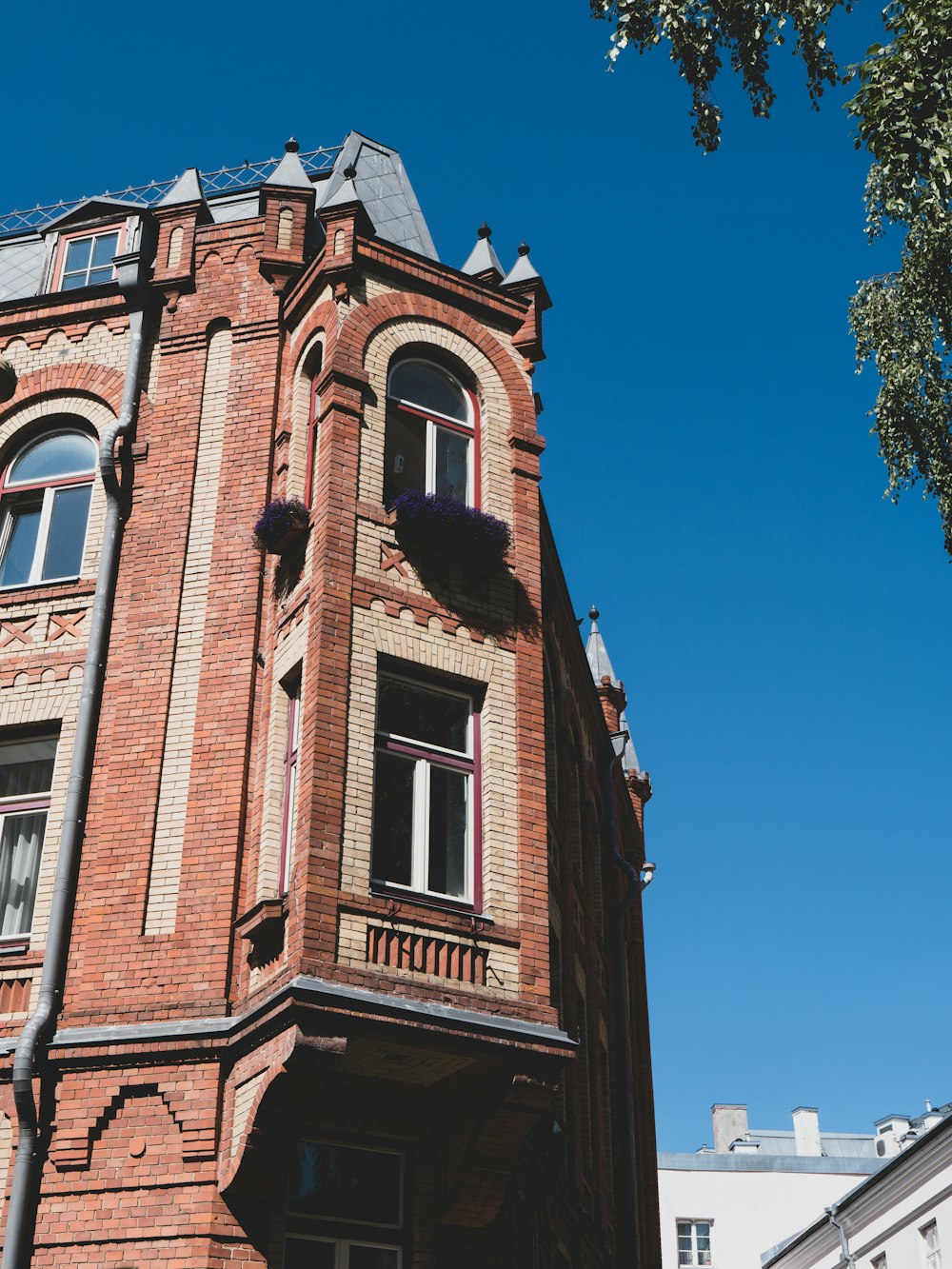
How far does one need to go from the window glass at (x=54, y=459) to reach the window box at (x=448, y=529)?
13.6ft

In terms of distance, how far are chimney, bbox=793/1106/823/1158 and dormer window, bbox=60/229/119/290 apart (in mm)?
57867

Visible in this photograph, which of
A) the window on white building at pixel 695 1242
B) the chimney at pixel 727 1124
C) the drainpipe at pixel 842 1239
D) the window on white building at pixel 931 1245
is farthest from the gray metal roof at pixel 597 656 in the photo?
the chimney at pixel 727 1124

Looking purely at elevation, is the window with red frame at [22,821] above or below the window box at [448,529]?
below

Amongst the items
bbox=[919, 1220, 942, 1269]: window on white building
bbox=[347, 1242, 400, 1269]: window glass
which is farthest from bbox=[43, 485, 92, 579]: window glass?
bbox=[919, 1220, 942, 1269]: window on white building

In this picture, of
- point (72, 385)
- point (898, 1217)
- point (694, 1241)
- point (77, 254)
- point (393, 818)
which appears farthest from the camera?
point (694, 1241)

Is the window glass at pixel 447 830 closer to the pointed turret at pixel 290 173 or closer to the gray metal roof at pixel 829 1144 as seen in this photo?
the pointed turret at pixel 290 173

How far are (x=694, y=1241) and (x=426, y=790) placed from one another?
54.4 m

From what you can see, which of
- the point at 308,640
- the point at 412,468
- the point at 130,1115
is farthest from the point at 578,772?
the point at 130,1115

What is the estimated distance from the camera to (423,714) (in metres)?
15.3

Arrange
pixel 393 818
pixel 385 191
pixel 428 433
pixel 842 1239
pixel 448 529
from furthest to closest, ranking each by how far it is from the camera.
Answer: pixel 842 1239
pixel 385 191
pixel 428 433
pixel 448 529
pixel 393 818

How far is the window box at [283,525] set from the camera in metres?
15.6

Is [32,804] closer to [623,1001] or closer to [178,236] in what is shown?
[178,236]

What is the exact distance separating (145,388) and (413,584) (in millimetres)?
4395

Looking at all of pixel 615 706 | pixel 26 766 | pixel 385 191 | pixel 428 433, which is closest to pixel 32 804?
pixel 26 766
